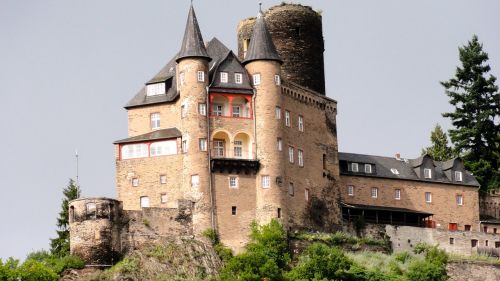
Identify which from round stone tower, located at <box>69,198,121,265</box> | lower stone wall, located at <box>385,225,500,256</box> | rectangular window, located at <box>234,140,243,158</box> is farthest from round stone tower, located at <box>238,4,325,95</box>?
round stone tower, located at <box>69,198,121,265</box>

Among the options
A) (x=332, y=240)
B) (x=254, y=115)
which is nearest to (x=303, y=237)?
(x=332, y=240)

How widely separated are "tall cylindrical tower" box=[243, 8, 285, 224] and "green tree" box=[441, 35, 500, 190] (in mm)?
22363

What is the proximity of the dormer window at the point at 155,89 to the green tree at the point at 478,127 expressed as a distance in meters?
26.2

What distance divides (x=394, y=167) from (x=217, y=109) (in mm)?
18516

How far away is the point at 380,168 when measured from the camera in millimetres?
106625

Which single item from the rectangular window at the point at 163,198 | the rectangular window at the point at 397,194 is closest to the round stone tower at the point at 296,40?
the rectangular window at the point at 397,194

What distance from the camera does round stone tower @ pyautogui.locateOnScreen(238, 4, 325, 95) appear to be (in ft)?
337

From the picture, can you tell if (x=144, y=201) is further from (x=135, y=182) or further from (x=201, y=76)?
(x=201, y=76)

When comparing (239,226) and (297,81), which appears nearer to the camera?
(239,226)

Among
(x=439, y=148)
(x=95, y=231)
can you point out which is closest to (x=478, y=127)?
(x=439, y=148)

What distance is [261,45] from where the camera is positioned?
96062 mm

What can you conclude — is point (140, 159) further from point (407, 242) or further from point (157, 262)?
point (407, 242)

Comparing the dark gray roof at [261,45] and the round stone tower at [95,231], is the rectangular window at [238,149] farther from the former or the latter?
the round stone tower at [95,231]

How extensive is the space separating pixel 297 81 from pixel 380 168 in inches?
380
